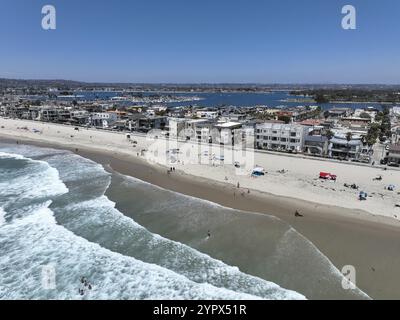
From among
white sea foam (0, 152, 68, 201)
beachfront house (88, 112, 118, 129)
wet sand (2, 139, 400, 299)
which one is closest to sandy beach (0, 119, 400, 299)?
wet sand (2, 139, 400, 299)

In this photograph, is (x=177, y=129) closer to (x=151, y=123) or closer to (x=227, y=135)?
(x=151, y=123)

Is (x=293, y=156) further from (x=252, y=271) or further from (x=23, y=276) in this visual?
(x=23, y=276)

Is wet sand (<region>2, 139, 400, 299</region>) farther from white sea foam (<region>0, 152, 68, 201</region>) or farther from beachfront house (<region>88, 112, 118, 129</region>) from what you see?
beachfront house (<region>88, 112, 118, 129</region>)

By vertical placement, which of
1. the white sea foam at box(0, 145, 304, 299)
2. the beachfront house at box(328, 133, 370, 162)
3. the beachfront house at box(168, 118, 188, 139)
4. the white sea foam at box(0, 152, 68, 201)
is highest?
the beachfront house at box(168, 118, 188, 139)

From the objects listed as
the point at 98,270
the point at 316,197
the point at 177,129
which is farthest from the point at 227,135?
the point at 98,270

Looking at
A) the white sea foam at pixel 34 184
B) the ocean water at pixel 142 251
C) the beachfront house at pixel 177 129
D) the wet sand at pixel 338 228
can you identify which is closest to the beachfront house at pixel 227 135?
the beachfront house at pixel 177 129
